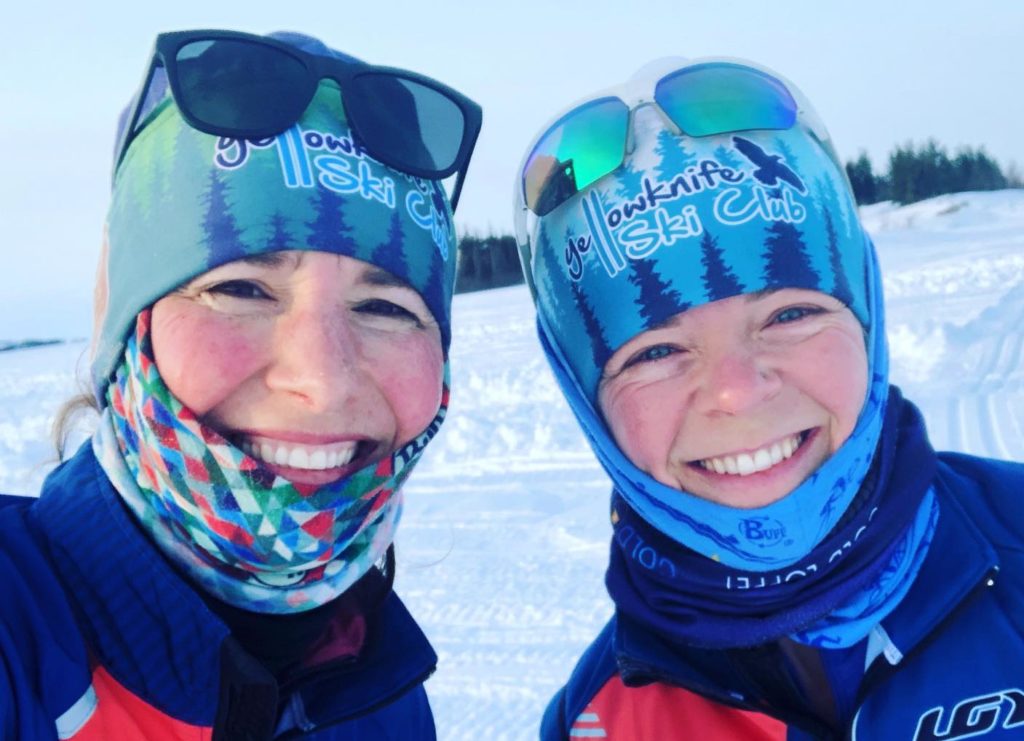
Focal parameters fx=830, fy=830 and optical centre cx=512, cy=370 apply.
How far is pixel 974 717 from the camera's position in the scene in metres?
1.58

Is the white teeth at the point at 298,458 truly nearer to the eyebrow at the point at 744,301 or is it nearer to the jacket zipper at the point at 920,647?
the eyebrow at the point at 744,301

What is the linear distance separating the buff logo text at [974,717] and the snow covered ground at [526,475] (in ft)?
6.49

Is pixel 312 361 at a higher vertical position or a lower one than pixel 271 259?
lower

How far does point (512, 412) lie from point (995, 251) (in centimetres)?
926

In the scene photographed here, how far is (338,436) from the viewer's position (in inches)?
63.3

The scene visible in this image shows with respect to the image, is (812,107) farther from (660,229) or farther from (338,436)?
(338,436)

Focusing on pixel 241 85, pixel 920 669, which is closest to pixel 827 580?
pixel 920 669

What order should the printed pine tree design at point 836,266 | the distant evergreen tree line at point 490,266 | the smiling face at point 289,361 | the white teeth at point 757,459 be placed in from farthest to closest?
the distant evergreen tree line at point 490,266 → the printed pine tree design at point 836,266 → the white teeth at point 757,459 → the smiling face at point 289,361

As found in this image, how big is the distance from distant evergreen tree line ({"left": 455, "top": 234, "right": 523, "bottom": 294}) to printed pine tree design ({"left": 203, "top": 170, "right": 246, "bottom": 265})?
57.0 feet

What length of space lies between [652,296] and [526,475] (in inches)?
179

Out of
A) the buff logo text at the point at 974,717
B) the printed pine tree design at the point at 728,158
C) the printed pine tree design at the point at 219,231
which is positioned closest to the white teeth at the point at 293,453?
the printed pine tree design at the point at 219,231

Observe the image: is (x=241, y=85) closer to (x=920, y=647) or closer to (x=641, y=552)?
(x=641, y=552)

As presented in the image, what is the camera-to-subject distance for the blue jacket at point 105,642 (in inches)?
52.7

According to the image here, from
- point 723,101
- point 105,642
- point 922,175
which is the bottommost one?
point 922,175
